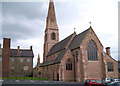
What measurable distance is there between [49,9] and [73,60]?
3689 centimetres

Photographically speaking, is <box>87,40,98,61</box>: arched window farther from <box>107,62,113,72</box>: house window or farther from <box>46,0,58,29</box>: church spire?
<box>46,0,58,29</box>: church spire

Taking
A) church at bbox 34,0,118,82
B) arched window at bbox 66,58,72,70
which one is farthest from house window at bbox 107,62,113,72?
arched window at bbox 66,58,72,70

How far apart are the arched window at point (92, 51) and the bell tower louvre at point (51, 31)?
27.6 meters

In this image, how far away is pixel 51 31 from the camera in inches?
2579

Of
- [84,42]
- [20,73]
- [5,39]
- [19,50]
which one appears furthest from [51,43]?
[84,42]

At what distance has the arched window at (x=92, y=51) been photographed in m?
38.1

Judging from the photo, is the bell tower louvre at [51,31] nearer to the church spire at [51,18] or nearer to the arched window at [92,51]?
the church spire at [51,18]

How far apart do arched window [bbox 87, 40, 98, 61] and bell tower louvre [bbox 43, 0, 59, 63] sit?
2763cm

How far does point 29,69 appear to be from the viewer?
59969mm

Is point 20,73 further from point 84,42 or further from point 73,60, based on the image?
point 84,42

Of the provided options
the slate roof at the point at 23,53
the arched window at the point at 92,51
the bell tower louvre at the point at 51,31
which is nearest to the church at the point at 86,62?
the arched window at the point at 92,51

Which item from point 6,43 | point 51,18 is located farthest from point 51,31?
point 6,43

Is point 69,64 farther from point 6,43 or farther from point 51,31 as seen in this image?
point 51,31

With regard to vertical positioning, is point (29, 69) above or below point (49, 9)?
below
